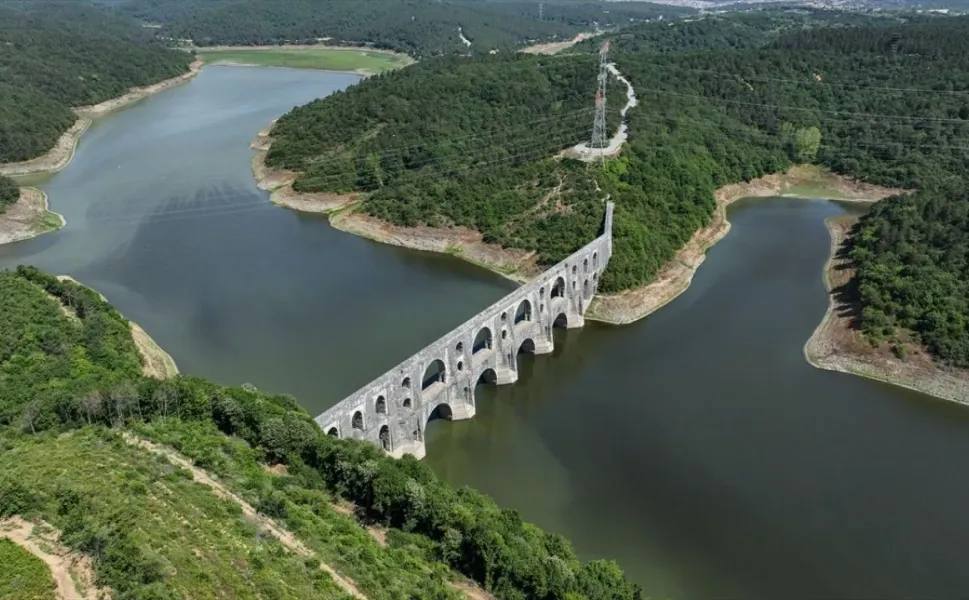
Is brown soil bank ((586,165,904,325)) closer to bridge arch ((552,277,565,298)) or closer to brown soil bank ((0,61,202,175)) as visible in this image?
bridge arch ((552,277,565,298))

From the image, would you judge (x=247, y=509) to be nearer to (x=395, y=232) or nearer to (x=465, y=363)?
(x=465, y=363)

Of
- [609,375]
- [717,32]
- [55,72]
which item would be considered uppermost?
[717,32]

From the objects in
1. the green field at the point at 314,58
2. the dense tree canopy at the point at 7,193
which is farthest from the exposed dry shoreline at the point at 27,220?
the green field at the point at 314,58

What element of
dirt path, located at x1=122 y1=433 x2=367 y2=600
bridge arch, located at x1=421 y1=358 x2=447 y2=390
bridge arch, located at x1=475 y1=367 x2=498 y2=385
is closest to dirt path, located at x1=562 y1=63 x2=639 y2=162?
bridge arch, located at x1=475 y1=367 x2=498 y2=385

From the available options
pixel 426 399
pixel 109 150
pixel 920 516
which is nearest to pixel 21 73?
pixel 109 150

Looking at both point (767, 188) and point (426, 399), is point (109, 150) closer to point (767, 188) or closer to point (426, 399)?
point (426, 399)

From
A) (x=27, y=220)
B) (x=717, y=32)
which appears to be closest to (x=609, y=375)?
(x=27, y=220)

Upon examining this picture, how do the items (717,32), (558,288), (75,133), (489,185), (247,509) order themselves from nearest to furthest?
(247,509) < (558,288) < (489,185) < (75,133) < (717,32)

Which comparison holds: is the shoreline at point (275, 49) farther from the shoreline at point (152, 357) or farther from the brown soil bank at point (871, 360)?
the brown soil bank at point (871, 360)

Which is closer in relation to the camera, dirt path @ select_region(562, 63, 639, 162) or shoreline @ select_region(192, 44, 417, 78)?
dirt path @ select_region(562, 63, 639, 162)
